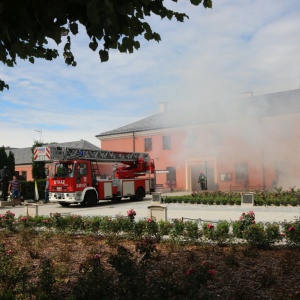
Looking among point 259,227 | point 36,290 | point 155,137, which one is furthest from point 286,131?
point 36,290

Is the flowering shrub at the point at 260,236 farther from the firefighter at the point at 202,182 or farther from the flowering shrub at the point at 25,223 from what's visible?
the firefighter at the point at 202,182

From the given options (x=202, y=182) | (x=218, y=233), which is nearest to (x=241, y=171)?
(x=202, y=182)

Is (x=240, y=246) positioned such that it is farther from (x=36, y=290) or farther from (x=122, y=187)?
(x=122, y=187)

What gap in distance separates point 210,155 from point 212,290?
2358cm

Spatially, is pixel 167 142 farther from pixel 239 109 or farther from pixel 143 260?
pixel 143 260

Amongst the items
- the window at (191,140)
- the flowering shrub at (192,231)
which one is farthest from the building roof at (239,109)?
the flowering shrub at (192,231)

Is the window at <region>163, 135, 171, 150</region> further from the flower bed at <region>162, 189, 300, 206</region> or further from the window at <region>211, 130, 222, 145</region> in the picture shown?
the flower bed at <region>162, 189, 300, 206</region>

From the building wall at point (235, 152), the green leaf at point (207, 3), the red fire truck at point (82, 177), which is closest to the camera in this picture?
the green leaf at point (207, 3)

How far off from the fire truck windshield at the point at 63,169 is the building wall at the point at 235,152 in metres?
12.3

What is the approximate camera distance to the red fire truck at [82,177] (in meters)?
15.8

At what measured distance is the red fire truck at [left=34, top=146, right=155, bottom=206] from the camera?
51.8ft

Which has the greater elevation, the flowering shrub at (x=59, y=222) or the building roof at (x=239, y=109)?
the building roof at (x=239, y=109)

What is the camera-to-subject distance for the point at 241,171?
26328mm

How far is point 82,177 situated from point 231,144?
12.9 m
